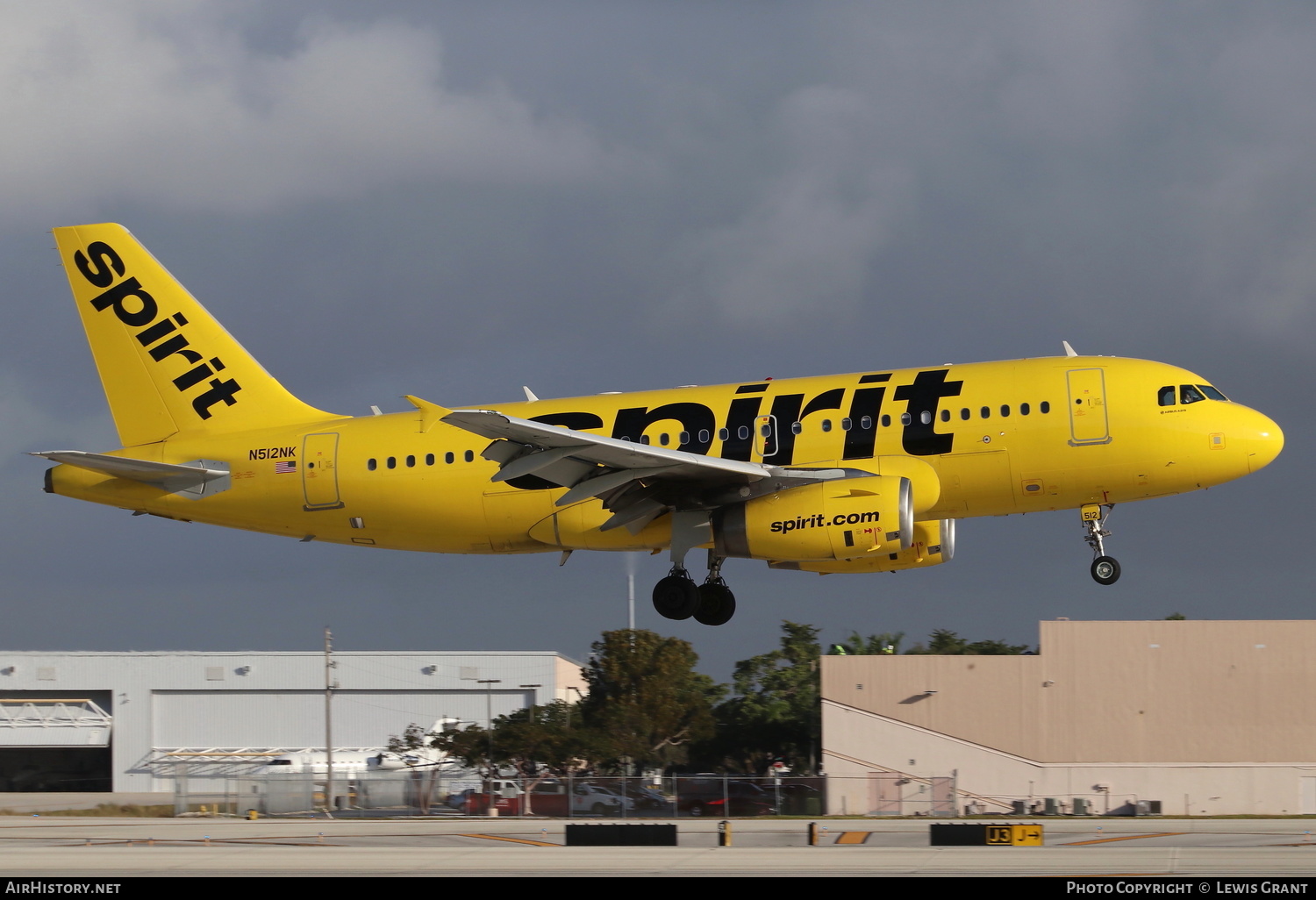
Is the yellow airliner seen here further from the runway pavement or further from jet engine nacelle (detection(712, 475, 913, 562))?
the runway pavement

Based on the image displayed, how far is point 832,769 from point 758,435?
4172 cm

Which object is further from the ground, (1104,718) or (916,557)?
(916,557)

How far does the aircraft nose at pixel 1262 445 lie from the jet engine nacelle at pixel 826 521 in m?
7.59

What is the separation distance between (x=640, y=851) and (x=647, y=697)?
174 feet

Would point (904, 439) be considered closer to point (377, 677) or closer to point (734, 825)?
point (734, 825)

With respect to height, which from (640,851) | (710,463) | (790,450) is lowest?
(640,851)

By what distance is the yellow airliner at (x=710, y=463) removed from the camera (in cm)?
3212

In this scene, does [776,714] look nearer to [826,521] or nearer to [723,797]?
[723,797]

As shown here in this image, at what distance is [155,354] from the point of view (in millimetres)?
39875

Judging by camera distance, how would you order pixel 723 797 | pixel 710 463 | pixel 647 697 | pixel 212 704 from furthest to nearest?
pixel 212 704 → pixel 647 697 → pixel 723 797 → pixel 710 463

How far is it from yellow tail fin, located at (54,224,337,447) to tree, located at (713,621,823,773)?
54.7m

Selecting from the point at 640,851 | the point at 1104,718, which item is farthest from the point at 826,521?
the point at 1104,718

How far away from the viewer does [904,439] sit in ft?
107
